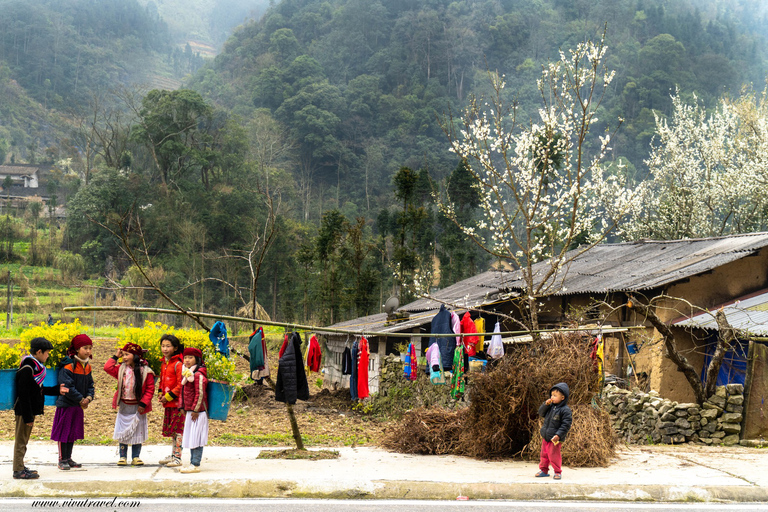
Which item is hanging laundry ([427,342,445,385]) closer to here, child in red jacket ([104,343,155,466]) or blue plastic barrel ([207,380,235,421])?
blue plastic barrel ([207,380,235,421])

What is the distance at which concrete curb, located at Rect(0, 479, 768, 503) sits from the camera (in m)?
6.89

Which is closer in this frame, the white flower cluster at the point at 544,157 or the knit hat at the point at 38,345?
the knit hat at the point at 38,345

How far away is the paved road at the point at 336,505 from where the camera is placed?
6.37 metres

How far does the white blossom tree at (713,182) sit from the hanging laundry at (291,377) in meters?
26.1

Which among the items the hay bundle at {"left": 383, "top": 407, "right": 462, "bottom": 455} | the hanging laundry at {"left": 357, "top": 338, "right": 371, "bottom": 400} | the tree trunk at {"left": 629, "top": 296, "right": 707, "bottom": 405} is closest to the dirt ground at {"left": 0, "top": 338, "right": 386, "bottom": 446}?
the hanging laundry at {"left": 357, "top": 338, "right": 371, "bottom": 400}

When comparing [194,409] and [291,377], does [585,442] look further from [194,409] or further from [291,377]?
[194,409]

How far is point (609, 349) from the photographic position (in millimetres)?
17859

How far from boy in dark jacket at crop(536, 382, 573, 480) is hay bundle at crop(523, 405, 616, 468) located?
73cm

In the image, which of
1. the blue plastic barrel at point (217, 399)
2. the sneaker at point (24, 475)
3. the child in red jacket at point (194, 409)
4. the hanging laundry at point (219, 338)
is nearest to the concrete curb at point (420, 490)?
the sneaker at point (24, 475)

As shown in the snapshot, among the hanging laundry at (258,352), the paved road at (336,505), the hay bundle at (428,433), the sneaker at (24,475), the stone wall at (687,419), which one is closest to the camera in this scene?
the paved road at (336,505)

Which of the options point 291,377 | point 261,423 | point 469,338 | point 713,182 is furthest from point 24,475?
point 713,182

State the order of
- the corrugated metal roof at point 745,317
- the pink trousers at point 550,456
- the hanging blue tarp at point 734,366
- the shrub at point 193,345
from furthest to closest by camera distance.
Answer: the hanging blue tarp at point 734,366 → the corrugated metal roof at point 745,317 → the shrub at point 193,345 → the pink trousers at point 550,456

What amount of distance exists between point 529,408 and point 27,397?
5971mm

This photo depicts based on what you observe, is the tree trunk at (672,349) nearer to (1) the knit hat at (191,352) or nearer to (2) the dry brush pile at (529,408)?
(2) the dry brush pile at (529,408)
